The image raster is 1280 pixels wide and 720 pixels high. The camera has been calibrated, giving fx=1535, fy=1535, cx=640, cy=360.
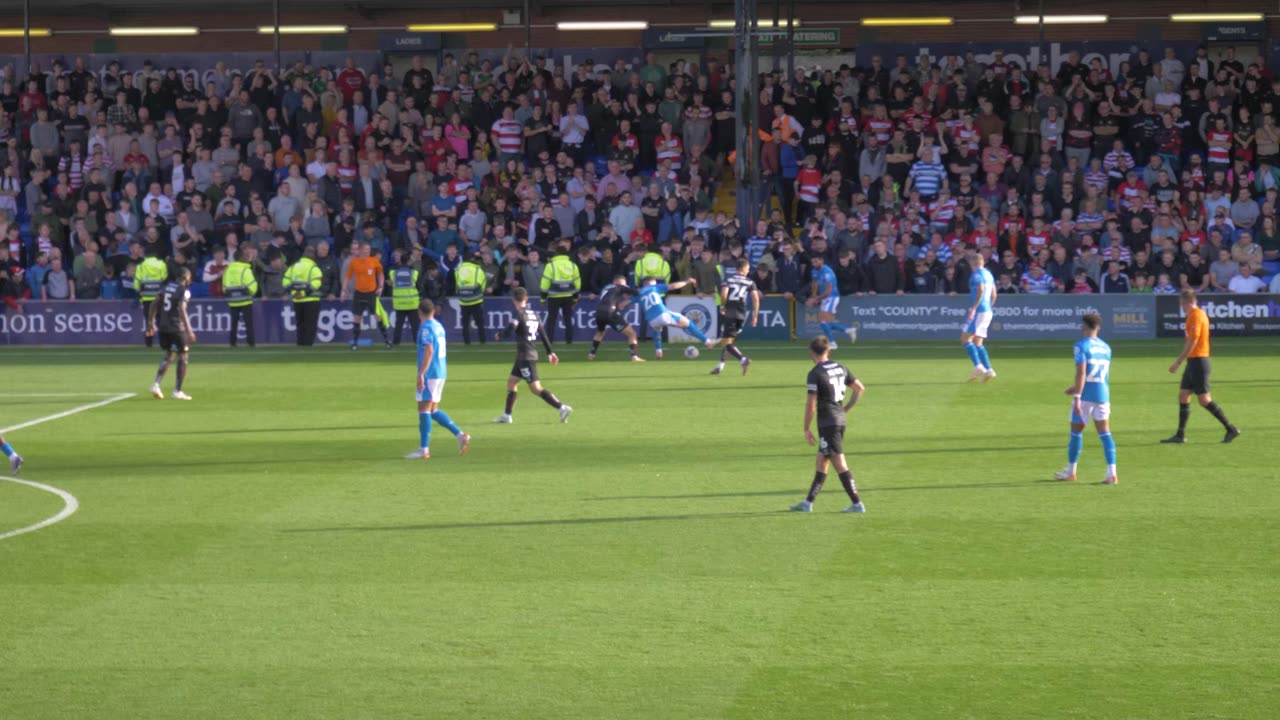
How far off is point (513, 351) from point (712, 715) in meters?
23.9

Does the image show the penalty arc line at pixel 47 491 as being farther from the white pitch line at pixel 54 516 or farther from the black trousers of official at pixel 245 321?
the black trousers of official at pixel 245 321

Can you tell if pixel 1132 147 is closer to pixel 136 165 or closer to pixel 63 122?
pixel 136 165

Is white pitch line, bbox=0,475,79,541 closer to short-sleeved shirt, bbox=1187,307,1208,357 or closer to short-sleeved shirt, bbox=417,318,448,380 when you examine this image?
short-sleeved shirt, bbox=417,318,448,380

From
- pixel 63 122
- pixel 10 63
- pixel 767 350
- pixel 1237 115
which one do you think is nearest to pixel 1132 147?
pixel 1237 115

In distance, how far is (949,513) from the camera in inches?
587

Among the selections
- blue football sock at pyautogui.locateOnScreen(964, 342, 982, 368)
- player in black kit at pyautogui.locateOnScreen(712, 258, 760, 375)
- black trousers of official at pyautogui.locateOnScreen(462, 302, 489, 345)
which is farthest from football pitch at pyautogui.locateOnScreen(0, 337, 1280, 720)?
black trousers of official at pyautogui.locateOnScreen(462, 302, 489, 345)

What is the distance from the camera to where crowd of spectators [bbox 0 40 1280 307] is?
34656mm

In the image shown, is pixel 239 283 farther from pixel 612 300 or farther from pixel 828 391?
pixel 828 391

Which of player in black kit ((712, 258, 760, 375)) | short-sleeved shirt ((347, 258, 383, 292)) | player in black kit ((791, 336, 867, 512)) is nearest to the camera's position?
player in black kit ((791, 336, 867, 512))

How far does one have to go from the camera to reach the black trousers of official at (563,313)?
109 ft

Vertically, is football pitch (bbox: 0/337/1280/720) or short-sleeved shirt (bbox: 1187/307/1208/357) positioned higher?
short-sleeved shirt (bbox: 1187/307/1208/357)

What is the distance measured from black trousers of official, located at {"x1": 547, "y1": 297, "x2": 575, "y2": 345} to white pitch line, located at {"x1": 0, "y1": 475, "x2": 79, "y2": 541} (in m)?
16.7

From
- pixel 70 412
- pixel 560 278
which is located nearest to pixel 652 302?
pixel 560 278

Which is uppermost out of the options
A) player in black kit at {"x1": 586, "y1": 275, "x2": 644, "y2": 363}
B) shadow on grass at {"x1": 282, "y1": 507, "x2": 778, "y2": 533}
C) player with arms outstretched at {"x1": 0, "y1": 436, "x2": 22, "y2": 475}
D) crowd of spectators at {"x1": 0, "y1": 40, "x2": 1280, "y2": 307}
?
crowd of spectators at {"x1": 0, "y1": 40, "x2": 1280, "y2": 307}
